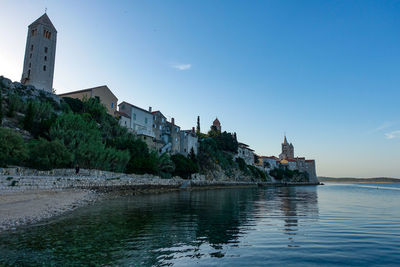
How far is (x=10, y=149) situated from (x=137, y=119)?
3394cm

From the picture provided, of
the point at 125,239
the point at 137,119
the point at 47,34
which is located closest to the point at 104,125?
the point at 137,119

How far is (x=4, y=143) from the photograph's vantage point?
64.5ft

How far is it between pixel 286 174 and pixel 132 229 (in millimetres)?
120877

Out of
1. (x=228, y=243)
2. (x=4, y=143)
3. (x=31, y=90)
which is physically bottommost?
(x=228, y=243)

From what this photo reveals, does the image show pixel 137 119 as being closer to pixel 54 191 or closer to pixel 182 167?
pixel 182 167

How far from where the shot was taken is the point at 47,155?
77.0 ft

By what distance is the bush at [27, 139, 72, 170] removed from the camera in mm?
22922

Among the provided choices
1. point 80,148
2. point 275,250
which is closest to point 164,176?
point 80,148

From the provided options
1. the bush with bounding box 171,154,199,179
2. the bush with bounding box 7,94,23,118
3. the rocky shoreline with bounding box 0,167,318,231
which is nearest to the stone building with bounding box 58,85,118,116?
the bush with bounding box 7,94,23,118

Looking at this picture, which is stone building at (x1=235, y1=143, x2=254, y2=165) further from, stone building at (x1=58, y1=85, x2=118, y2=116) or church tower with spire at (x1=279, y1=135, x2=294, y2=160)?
church tower with spire at (x1=279, y1=135, x2=294, y2=160)

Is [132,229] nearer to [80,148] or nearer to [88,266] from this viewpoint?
[88,266]

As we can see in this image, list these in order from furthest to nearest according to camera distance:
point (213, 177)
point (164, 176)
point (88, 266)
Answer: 1. point (213, 177)
2. point (164, 176)
3. point (88, 266)

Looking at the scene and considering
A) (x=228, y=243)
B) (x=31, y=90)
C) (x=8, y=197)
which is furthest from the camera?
(x=31, y=90)

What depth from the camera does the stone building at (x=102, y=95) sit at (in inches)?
1889
